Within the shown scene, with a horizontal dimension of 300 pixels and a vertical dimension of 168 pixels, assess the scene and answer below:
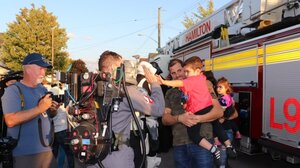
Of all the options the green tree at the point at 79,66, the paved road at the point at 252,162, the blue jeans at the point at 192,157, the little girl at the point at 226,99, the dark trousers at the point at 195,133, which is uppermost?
the green tree at the point at 79,66

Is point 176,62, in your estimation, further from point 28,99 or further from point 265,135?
point 265,135

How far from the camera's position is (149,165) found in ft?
12.1

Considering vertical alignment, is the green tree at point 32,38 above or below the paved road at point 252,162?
above

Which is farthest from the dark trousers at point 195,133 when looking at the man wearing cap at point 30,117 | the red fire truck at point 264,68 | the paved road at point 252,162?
the paved road at point 252,162

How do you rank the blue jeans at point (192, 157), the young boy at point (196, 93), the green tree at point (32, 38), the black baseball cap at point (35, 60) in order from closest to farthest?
the black baseball cap at point (35, 60) → the blue jeans at point (192, 157) → the young boy at point (196, 93) → the green tree at point (32, 38)

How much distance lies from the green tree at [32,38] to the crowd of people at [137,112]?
31.2m

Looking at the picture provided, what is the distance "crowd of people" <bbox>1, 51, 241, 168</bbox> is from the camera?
2.73 metres

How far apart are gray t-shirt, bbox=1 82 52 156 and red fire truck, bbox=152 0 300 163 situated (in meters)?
3.20

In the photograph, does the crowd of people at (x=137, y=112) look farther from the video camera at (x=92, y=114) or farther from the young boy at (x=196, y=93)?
the video camera at (x=92, y=114)

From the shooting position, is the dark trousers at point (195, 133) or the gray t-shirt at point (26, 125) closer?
the gray t-shirt at point (26, 125)

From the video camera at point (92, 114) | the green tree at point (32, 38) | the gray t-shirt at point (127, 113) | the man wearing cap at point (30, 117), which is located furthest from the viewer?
the green tree at point (32, 38)

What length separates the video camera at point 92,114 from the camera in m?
2.46

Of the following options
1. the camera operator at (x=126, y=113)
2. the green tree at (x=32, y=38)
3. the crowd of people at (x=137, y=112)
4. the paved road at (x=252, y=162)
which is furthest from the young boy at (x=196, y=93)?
the green tree at (x=32, y=38)

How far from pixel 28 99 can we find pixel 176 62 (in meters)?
1.75
